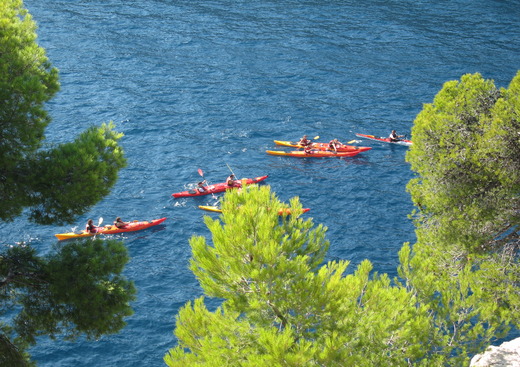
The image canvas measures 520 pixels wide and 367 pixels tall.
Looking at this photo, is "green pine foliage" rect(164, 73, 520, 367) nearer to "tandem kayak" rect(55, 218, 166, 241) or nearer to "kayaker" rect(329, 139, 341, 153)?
"tandem kayak" rect(55, 218, 166, 241)

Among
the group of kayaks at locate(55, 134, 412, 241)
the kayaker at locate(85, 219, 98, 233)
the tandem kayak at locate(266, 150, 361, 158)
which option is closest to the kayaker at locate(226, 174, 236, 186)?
the group of kayaks at locate(55, 134, 412, 241)

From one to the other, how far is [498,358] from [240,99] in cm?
3166

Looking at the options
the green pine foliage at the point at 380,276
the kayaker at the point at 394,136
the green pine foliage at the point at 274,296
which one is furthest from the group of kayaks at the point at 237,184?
the green pine foliage at the point at 274,296

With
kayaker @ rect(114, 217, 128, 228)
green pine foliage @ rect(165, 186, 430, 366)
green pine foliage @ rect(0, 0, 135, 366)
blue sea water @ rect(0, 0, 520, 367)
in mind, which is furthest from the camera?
kayaker @ rect(114, 217, 128, 228)

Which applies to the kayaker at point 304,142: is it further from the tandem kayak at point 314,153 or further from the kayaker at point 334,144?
the kayaker at point 334,144

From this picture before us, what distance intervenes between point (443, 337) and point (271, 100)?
103 ft

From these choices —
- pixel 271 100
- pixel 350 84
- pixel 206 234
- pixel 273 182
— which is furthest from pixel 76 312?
pixel 350 84

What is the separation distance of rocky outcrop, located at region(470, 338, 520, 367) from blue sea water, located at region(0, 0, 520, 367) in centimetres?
1198

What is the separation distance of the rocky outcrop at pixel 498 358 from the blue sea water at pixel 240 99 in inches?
472

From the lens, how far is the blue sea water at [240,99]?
31.5 metres

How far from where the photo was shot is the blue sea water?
3147cm

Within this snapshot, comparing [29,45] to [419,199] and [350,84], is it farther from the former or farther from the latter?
[350,84]

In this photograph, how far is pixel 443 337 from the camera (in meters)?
16.7

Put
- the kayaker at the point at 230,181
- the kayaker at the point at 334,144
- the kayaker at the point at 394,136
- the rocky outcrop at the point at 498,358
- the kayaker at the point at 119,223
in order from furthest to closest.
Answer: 1. the kayaker at the point at 394,136
2. the kayaker at the point at 334,144
3. the kayaker at the point at 230,181
4. the kayaker at the point at 119,223
5. the rocky outcrop at the point at 498,358
